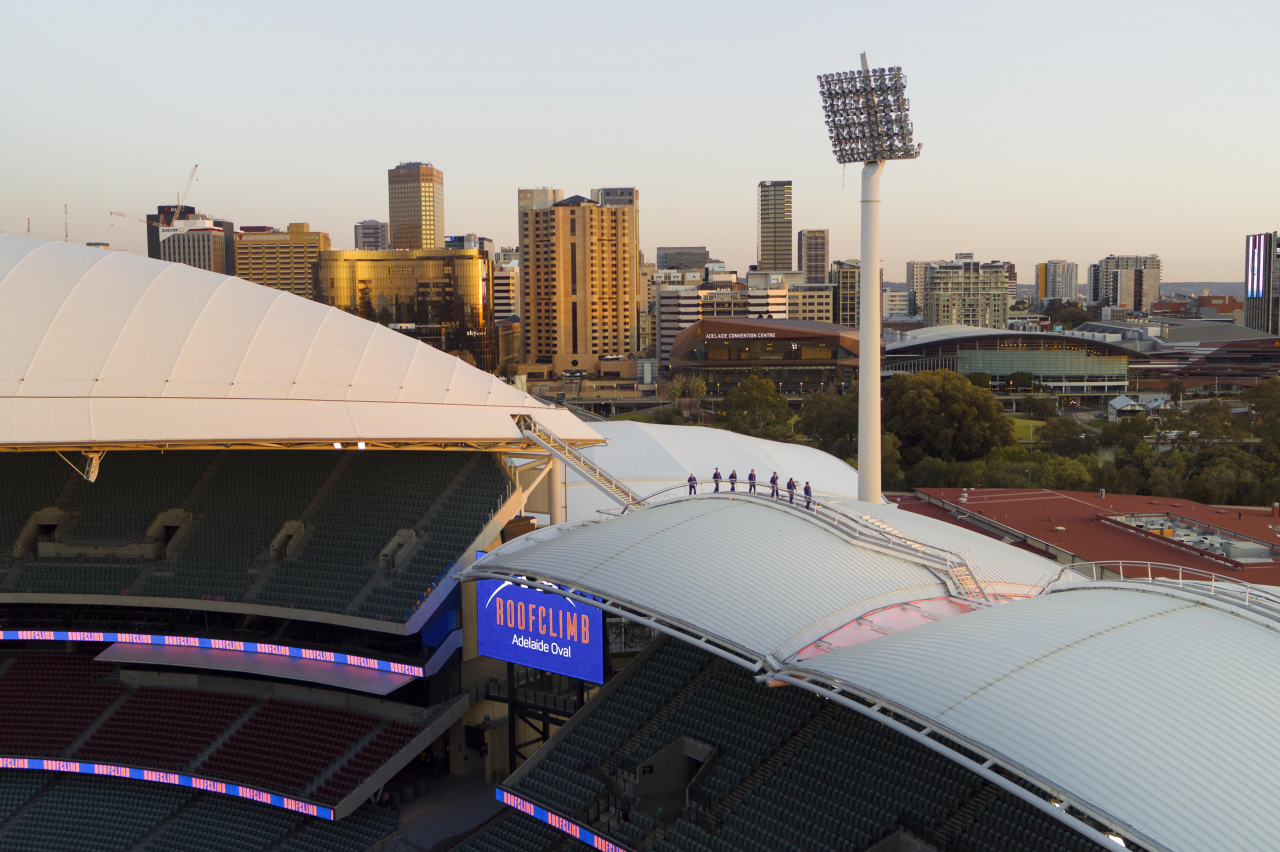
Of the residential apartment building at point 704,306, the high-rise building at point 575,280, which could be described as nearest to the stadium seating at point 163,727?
the high-rise building at point 575,280

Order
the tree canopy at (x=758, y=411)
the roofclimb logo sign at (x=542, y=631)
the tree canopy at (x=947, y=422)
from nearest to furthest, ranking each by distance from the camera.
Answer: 1. the roofclimb logo sign at (x=542, y=631)
2. the tree canopy at (x=947, y=422)
3. the tree canopy at (x=758, y=411)

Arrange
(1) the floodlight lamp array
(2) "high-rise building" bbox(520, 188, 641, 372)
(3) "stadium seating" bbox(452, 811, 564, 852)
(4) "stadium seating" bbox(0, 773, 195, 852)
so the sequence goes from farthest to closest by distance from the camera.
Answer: (2) "high-rise building" bbox(520, 188, 641, 372)
(1) the floodlight lamp array
(4) "stadium seating" bbox(0, 773, 195, 852)
(3) "stadium seating" bbox(452, 811, 564, 852)

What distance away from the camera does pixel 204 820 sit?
998 inches

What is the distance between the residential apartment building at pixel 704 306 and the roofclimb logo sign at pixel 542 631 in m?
156

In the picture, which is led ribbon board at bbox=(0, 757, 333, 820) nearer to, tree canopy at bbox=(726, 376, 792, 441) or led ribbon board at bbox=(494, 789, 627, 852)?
led ribbon board at bbox=(494, 789, 627, 852)

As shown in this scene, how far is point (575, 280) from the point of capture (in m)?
183

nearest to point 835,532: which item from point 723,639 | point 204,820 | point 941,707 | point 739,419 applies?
point 723,639

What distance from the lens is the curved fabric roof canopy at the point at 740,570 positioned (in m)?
18.5

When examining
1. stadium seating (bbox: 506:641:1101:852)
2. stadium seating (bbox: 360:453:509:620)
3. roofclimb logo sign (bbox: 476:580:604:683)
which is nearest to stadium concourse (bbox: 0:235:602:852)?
stadium seating (bbox: 360:453:509:620)

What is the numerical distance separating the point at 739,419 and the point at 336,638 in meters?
→ 60.9

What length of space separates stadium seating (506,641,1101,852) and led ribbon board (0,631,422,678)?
5.81m

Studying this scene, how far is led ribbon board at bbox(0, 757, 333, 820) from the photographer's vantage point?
24359 millimetres

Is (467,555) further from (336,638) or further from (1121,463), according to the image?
(1121,463)

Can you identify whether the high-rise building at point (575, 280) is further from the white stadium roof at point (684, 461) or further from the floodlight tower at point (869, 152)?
the floodlight tower at point (869, 152)
